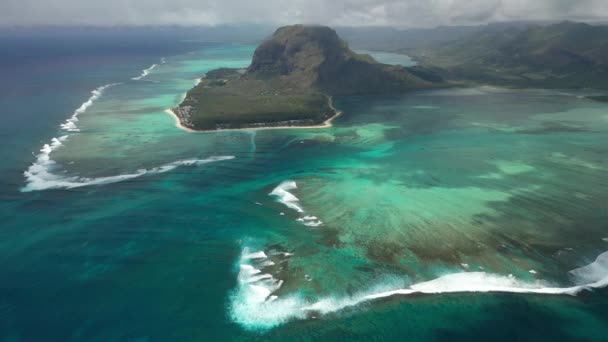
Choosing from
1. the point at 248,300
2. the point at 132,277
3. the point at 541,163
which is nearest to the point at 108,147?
the point at 132,277

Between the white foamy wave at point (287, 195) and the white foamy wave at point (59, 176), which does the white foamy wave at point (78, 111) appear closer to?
the white foamy wave at point (59, 176)

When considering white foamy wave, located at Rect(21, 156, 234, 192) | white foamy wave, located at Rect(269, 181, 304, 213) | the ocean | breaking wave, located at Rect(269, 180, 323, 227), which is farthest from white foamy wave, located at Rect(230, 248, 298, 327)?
white foamy wave, located at Rect(21, 156, 234, 192)

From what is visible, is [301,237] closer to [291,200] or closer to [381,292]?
[291,200]

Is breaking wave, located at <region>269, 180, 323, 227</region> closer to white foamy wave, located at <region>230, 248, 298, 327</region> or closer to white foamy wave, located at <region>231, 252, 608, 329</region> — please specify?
white foamy wave, located at <region>230, 248, 298, 327</region>

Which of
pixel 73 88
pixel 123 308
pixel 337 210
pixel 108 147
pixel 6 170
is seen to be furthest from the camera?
pixel 73 88

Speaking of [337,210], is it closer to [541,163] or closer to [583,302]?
[583,302]

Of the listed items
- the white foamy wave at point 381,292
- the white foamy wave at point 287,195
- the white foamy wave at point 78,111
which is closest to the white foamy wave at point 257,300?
the white foamy wave at point 381,292
